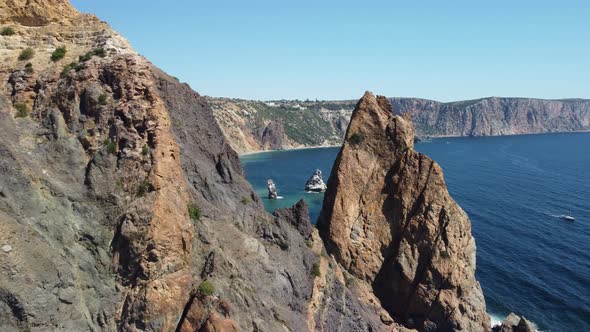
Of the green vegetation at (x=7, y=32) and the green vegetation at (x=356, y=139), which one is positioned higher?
the green vegetation at (x=7, y=32)

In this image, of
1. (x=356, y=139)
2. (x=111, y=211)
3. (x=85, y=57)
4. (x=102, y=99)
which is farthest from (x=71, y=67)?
(x=356, y=139)

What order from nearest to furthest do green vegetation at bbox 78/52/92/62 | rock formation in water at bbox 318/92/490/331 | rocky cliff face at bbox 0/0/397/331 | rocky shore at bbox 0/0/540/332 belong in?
rocky cliff face at bbox 0/0/397/331, rocky shore at bbox 0/0/540/332, green vegetation at bbox 78/52/92/62, rock formation in water at bbox 318/92/490/331

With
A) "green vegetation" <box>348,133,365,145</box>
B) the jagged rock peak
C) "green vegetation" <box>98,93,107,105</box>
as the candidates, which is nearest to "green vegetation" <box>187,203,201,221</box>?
"green vegetation" <box>98,93,107,105</box>

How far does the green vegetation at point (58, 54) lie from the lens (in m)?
36.3

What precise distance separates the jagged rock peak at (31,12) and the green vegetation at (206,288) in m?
27.2

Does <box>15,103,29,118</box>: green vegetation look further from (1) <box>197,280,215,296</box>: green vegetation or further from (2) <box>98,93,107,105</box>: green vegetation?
(1) <box>197,280,215,296</box>: green vegetation

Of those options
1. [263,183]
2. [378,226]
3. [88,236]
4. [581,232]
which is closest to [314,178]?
[263,183]

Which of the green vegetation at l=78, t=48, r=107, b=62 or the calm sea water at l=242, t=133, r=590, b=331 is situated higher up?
the green vegetation at l=78, t=48, r=107, b=62

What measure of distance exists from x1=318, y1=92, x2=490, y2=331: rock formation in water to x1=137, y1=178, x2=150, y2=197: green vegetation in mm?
26674

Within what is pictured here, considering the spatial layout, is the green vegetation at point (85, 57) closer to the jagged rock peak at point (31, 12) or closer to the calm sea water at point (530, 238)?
the jagged rock peak at point (31, 12)

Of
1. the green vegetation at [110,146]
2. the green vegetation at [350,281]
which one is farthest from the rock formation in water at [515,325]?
the green vegetation at [110,146]

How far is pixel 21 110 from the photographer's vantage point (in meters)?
32.9

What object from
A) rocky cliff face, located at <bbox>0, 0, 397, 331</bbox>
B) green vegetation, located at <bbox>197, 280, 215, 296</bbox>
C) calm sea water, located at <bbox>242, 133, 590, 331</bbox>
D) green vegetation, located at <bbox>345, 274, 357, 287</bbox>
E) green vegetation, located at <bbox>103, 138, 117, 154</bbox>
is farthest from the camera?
calm sea water, located at <bbox>242, 133, 590, 331</bbox>

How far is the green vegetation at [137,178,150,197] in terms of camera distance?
3128 centimetres
